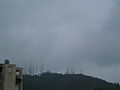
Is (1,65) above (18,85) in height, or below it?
above

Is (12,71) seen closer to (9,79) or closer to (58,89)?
(9,79)

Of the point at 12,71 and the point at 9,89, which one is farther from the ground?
the point at 12,71

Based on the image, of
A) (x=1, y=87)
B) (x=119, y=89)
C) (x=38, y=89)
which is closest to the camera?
(x=1, y=87)

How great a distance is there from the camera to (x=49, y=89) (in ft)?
326

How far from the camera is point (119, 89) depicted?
8794 cm

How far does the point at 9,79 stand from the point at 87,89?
73865 mm

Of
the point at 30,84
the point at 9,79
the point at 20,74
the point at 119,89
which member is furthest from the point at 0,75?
the point at 30,84

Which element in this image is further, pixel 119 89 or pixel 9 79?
pixel 119 89

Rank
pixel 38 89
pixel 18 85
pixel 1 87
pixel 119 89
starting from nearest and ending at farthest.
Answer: pixel 1 87
pixel 18 85
pixel 119 89
pixel 38 89

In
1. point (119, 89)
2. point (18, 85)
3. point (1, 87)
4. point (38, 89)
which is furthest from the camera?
point (38, 89)

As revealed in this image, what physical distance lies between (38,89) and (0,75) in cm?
6584

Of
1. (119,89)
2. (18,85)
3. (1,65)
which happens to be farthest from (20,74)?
(119,89)

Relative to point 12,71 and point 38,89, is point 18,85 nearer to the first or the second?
point 12,71

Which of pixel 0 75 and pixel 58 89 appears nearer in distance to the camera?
pixel 0 75
